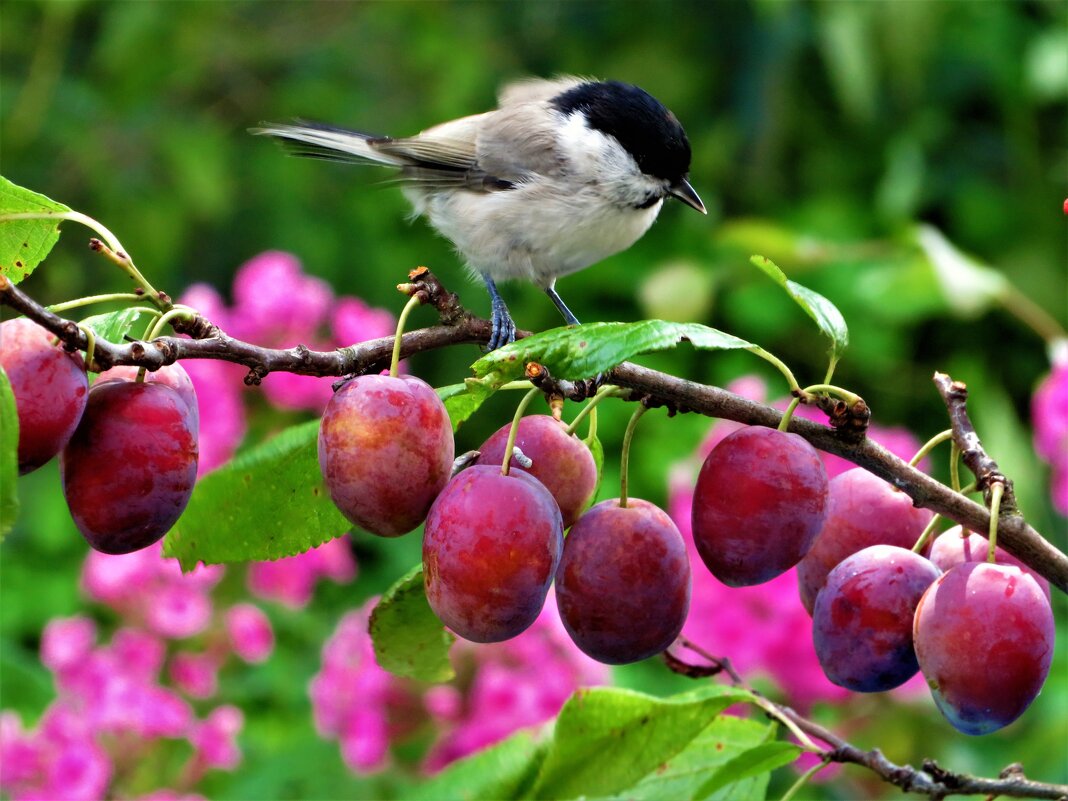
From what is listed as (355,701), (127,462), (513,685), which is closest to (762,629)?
(513,685)

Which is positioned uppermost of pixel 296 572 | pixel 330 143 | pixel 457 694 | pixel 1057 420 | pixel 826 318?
pixel 826 318

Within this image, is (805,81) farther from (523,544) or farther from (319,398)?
(523,544)

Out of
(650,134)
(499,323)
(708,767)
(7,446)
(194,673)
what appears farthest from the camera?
(194,673)

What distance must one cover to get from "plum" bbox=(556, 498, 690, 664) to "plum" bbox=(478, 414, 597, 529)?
28 millimetres

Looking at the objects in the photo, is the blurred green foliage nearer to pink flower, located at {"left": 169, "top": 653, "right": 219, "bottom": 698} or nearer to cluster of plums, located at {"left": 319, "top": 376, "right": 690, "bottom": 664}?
pink flower, located at {"left": 169, "top": 653, "right": 219, "bottom": 698}

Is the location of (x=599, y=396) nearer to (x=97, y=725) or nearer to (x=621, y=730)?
(x=621, y=730)

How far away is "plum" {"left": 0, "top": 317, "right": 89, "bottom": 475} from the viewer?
2.09 ft

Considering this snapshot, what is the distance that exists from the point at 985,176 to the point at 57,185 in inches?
91.2

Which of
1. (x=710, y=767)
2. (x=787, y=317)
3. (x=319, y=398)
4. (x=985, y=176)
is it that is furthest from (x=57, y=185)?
(x=710, y=767)

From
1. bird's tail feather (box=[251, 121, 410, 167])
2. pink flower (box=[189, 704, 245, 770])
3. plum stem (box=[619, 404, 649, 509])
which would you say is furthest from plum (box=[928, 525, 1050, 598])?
pink flower (box=[189, 704, 245, 770])

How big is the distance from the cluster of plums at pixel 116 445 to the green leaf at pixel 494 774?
35cm

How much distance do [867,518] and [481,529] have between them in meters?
0.29

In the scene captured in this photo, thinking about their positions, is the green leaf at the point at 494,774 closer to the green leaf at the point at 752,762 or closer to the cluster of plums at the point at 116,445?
the green leaf at the point at 752,762

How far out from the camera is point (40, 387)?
64 centimetres
